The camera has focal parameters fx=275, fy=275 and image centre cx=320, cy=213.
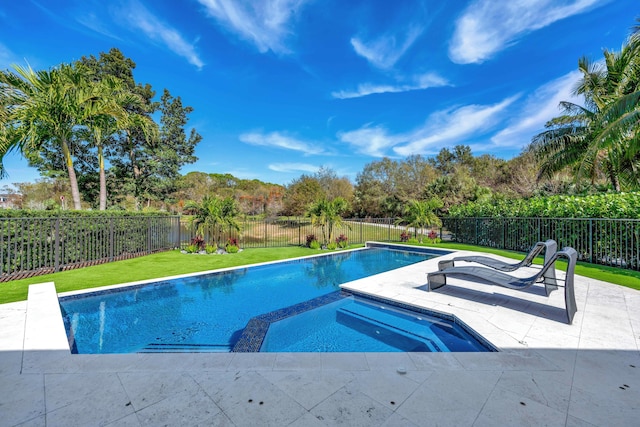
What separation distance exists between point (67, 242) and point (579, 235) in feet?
51.9

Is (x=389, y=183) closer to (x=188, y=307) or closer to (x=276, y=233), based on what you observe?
(x=276, y=233)

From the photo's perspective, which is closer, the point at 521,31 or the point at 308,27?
the point at 521,31

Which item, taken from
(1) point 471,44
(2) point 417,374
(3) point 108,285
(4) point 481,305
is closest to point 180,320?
(3) point 108,285

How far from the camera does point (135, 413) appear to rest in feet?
7.00

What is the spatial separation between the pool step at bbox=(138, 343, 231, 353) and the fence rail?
5737 mm

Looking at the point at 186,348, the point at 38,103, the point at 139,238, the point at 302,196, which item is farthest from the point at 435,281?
the point at 302,196

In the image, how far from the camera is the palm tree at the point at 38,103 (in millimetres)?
9102

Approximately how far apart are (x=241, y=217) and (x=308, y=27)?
32.3ft

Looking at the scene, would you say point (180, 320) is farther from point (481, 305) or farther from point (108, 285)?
point (481, 305)

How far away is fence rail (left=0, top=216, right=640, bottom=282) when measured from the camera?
6984mm

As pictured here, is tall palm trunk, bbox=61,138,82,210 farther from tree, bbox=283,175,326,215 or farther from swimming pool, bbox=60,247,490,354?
tree, bbox=283,175,326,215

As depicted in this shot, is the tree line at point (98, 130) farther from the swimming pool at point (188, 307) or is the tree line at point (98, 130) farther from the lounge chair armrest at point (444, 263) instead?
the lounge chair armrest at point (444, 263)

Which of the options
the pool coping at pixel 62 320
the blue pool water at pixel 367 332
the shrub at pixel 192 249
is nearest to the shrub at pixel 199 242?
the shrub at pixel 192 249

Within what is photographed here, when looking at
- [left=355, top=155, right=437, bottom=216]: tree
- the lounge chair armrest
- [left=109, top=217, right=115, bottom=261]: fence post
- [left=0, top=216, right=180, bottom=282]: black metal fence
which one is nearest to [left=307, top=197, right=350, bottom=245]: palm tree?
[left=0, top=216, right=180, bottom=282]: black metal fence
